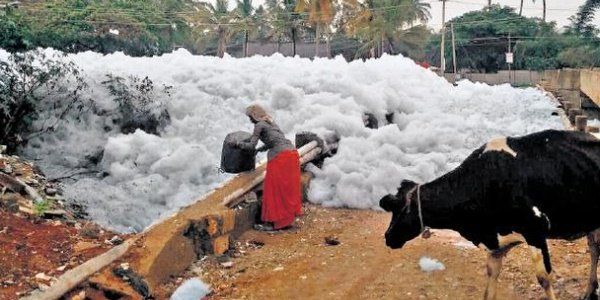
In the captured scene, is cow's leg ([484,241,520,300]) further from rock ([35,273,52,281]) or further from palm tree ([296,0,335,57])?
palm tree ([296,0,335,57])

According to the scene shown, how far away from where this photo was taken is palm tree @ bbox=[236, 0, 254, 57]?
44097 millimetres

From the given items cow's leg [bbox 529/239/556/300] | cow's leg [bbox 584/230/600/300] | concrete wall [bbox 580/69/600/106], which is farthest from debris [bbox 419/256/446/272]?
concrete wall [bbox 580/69/600/106]

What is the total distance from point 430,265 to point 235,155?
128 inches

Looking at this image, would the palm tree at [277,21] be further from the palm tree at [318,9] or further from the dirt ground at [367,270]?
the dirt ground at [367,270]

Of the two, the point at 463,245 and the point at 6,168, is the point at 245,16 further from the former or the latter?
the point at 463,245

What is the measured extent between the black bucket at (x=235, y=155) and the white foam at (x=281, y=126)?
64.3 inches

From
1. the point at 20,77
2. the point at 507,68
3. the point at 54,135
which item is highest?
the point at 20,77

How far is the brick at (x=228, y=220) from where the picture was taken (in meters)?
6.65

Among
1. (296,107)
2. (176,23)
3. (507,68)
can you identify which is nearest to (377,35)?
(507,68)

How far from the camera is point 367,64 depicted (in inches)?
701

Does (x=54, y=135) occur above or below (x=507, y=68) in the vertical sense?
above

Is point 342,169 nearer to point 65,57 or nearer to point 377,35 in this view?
point 65,57

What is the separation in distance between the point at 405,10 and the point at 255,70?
28624mm

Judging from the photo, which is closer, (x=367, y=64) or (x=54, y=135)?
(x=54, y=135)
